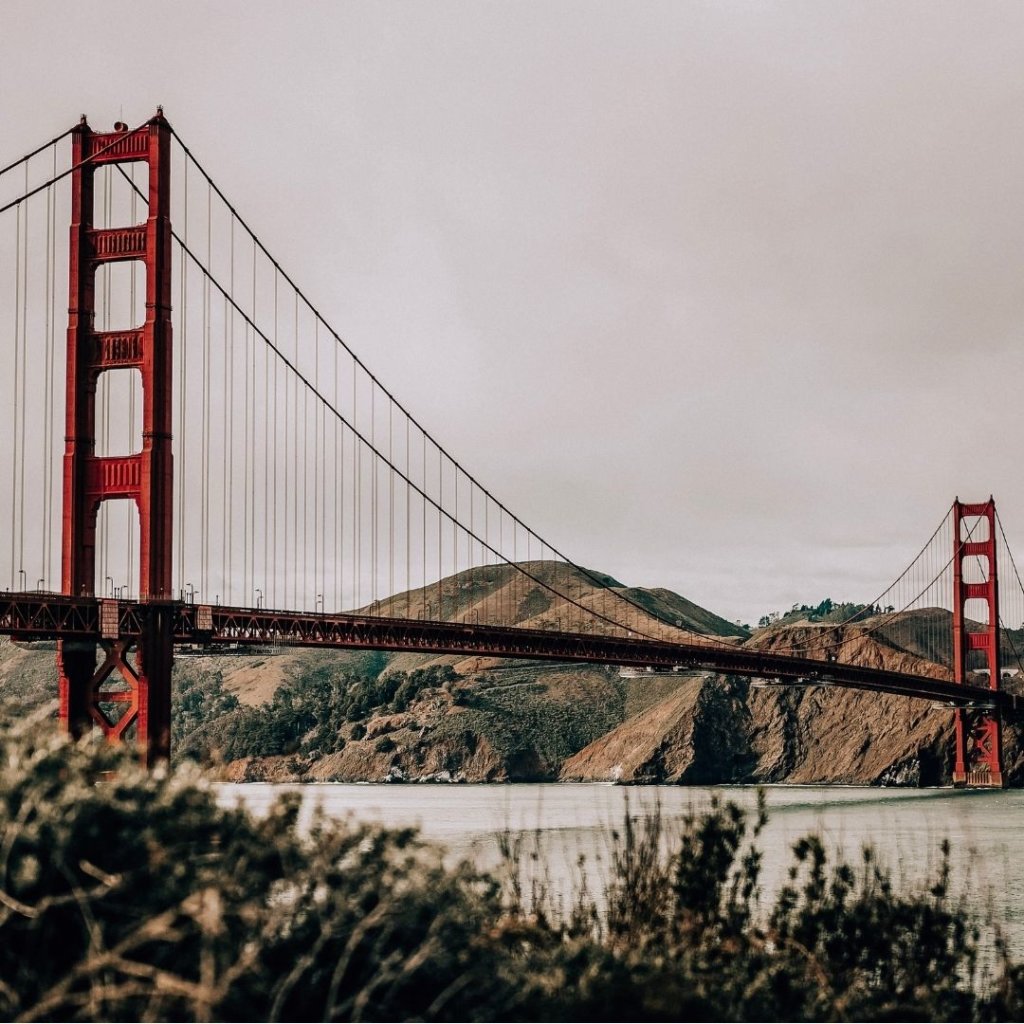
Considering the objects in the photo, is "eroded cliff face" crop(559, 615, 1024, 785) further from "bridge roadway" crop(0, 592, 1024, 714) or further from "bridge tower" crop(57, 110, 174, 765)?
"bridge tower" crop(57, 110, 174, 765)

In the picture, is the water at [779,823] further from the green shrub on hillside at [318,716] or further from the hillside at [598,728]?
the green shrub on hillside at [318,716]

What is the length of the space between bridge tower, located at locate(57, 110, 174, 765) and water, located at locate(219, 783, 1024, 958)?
3.95m

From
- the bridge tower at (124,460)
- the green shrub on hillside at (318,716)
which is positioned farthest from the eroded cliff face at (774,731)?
the bridge tower at (124,460)

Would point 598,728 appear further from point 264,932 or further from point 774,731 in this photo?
point 264,932

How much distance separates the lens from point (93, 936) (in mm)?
8695

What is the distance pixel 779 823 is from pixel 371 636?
1902cm

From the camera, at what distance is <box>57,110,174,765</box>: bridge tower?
3972 centimetres

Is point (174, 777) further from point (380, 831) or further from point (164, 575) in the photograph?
point (164, 575)

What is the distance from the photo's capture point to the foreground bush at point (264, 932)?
9.30m

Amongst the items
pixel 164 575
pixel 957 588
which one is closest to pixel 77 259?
pixel 164 575

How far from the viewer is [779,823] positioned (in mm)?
61656

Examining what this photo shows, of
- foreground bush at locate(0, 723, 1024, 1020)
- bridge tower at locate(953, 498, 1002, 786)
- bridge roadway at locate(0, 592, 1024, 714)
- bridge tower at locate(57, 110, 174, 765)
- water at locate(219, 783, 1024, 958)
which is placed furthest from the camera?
bridge tower at locate(953, 498, 1002, 786)

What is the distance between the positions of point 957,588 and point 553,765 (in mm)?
42046

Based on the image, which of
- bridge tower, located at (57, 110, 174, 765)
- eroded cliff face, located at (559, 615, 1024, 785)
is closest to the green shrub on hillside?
eroded cliff face, located at (559, 615, 1024, 785)
